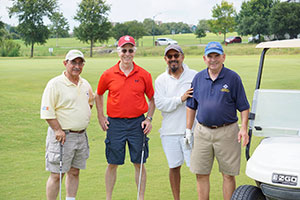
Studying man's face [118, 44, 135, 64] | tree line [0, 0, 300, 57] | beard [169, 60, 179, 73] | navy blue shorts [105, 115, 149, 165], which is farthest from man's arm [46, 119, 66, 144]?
tree line [0, 0, 300, 57]

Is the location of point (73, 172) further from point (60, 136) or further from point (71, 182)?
point (60, 136)

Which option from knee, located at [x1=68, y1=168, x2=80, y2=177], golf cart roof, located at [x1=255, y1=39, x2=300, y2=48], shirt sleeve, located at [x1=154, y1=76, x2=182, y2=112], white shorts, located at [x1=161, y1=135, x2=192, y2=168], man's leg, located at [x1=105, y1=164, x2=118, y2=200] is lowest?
man's leg, located at [x1=105, y1=164, x2=118, y2=200]

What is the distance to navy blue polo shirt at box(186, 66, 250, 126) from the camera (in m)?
4.39

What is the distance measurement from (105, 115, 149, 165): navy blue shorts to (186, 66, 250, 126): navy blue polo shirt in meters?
0.86

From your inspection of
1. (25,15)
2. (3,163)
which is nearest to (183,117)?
(3,163)

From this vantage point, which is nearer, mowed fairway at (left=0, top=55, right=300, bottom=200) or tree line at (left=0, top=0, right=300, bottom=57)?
mowed fairway at (left=0, top=55, right=300, bottom=200)

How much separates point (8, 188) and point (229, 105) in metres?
3.15

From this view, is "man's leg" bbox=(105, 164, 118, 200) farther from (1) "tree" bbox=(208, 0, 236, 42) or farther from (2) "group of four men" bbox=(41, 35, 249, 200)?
(1) "tree" bbox=(208, 0, 236, 42)

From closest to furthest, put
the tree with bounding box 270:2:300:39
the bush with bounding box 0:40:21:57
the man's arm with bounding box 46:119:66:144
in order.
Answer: the man's arm with bounding box 46:119:66:144, the bush with bounding box 0:40:21:57, the tree with bounding box 270:2:300:39

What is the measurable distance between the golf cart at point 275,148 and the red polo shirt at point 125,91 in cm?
134

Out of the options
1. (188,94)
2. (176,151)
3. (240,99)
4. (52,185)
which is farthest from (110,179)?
(240,99)

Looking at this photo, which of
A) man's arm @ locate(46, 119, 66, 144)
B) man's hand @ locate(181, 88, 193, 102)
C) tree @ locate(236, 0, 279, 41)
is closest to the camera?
man's arm @ locate(46, 119, 66, 144)

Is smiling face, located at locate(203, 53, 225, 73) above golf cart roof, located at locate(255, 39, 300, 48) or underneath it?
underneath

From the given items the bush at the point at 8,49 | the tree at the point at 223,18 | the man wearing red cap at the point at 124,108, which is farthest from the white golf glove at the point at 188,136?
the tree at the point at 223,18
